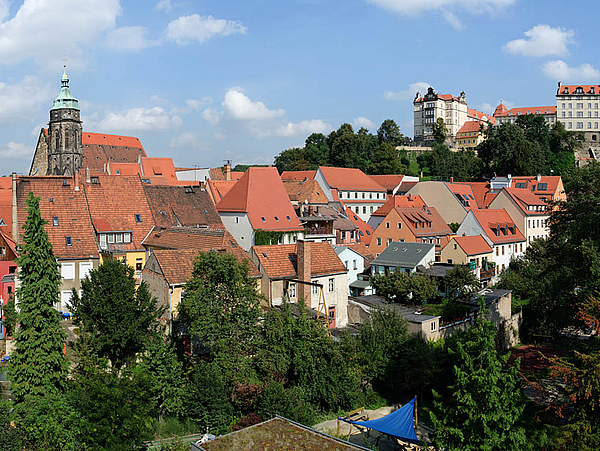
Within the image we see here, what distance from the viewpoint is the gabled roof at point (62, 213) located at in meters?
37.5

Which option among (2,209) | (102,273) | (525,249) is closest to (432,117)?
(525,249)

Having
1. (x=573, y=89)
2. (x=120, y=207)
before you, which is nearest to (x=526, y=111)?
(x=573, y=89)

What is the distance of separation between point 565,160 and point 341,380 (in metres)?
88.2

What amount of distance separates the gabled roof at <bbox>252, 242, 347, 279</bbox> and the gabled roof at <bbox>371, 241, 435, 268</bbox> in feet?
36.1

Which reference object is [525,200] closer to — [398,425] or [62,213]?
[398,425]

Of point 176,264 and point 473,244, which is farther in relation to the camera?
point 473,244

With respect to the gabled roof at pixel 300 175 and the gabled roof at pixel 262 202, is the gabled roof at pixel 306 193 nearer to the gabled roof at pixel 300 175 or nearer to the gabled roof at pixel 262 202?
the gabled roof at pixel 262 202

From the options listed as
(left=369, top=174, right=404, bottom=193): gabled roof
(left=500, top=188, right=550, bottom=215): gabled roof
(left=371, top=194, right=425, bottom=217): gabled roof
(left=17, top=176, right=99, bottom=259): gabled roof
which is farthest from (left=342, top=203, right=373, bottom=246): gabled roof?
(left=17, top=176, right=99, bottom=259): gabled roof

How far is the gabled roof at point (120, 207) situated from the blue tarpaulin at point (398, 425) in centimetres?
2443

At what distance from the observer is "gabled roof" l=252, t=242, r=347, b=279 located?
34.1 metres

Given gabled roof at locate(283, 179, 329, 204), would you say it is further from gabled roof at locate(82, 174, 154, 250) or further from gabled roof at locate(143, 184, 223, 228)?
gabled roof at locate(82, 174, 154, 250)

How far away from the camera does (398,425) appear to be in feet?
73.2

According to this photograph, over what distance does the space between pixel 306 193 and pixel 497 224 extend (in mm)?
20239

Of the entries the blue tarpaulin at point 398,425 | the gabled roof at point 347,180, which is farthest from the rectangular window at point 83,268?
the gabled roof at point 347,180
